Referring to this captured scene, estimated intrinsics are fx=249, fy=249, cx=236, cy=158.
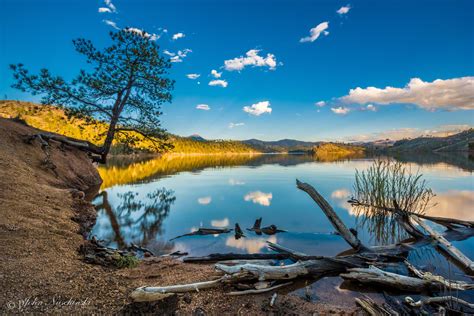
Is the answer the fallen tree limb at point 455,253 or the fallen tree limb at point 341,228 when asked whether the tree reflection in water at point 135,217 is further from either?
the fallen tree limb at point 455,253

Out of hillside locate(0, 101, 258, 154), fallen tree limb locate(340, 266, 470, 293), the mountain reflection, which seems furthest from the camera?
the mountain reflection

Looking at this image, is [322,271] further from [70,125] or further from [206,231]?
[70,125]

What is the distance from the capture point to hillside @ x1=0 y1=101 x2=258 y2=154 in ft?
54.0

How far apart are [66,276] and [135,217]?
9.34 meters

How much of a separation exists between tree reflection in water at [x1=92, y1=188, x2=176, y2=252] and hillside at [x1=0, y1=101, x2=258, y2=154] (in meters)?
3.78

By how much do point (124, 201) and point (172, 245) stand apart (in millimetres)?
9878

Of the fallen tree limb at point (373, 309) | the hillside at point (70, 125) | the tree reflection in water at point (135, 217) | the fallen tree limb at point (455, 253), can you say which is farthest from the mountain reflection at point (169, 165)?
the fallen tree limb at point (373, 309)

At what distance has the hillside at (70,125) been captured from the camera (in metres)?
16.5

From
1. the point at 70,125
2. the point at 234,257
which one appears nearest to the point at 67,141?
the point at 234,257

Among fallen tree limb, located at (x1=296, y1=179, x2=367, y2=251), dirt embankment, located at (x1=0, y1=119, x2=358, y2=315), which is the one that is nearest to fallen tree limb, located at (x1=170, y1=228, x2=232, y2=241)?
dirt embankment, located at (x1=0, y1=119, x2=358, y2=315)

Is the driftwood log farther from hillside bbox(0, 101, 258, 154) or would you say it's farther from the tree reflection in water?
hillside bbox(0, 101, 258, 154)

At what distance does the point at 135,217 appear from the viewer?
1382cm

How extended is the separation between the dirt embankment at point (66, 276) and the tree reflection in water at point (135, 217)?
1936 millimetres

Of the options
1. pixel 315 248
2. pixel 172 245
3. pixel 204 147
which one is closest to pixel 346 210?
→ pixel 315 248
